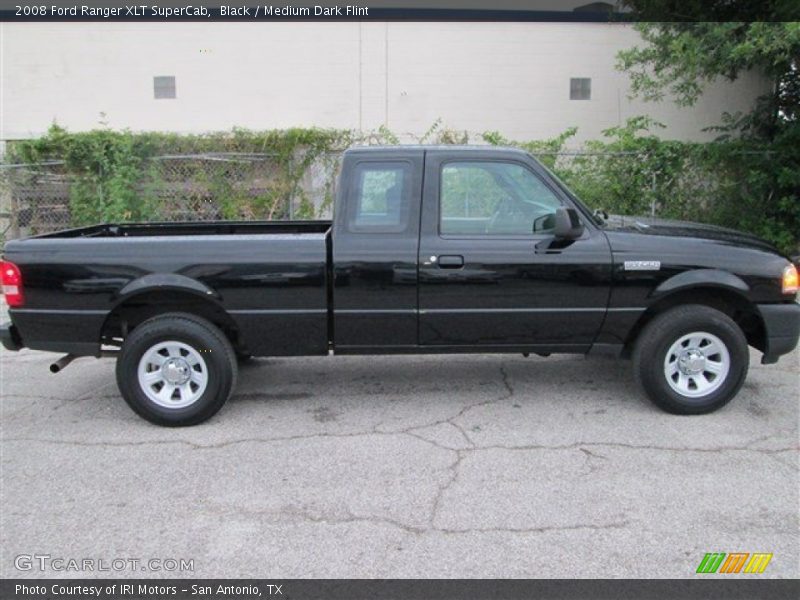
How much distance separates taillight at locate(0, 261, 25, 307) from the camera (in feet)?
15.4

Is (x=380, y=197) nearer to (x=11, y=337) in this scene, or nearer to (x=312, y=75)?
(x=11, y=337)

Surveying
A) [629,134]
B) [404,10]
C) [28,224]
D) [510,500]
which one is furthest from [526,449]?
[404,10]

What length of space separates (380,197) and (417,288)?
71 cm

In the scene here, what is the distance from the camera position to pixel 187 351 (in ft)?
15.8

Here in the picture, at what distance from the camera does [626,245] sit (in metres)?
4.79

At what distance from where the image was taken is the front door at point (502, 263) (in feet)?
15.6

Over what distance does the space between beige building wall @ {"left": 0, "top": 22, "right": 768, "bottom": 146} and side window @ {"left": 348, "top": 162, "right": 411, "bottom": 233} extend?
31.1 ft

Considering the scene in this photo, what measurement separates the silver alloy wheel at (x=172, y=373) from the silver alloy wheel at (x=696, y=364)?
331cm

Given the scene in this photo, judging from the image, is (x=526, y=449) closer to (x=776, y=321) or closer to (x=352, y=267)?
(x=352, y=267)

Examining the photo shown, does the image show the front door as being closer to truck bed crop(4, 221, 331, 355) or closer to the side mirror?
the side mirror
